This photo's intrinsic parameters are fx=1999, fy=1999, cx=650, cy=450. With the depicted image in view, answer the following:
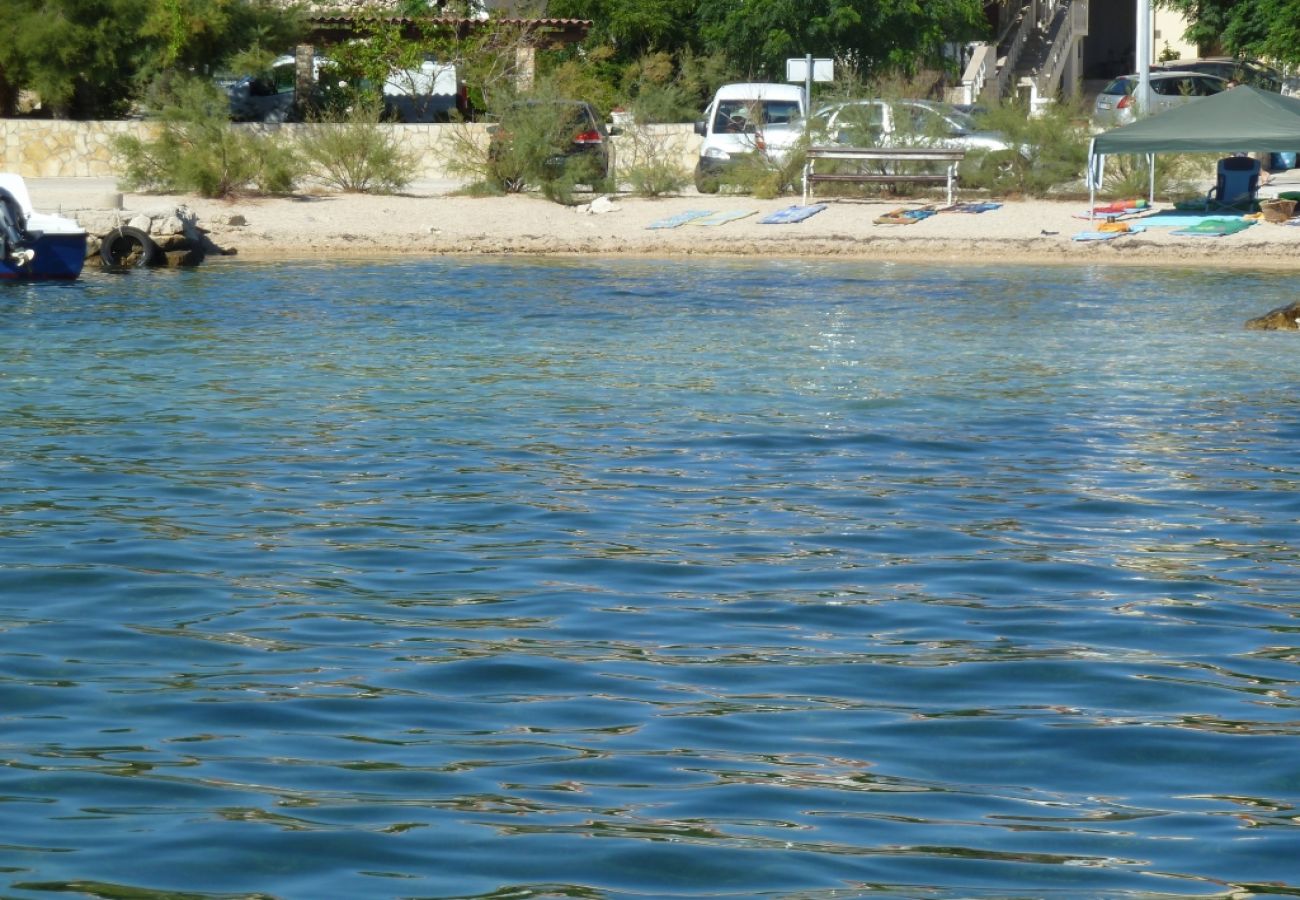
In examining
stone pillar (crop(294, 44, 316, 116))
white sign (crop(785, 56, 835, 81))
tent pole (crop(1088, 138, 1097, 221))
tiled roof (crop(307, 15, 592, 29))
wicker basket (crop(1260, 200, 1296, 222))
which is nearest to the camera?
tent pole (crop(1088, 138, 1097, 221))

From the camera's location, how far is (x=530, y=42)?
39.5 m

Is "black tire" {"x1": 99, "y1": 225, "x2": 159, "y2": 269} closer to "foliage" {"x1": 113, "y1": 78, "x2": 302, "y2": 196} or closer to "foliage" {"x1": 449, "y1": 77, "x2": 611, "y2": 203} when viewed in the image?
"foliage" {"x1": 113, "y1": 78, "x2": 302, "y2": 196}

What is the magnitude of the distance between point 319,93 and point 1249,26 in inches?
832

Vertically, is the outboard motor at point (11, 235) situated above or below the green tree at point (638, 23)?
below

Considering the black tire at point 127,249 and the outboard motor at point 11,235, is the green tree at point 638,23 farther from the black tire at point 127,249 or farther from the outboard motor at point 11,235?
the outboard motor at point 11,235

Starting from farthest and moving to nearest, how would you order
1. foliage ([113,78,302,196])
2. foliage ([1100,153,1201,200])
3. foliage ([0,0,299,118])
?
foliage ([0,0,299,118])
foliage ([113,78,302,196])
foliage ([1100,153,1201,200])

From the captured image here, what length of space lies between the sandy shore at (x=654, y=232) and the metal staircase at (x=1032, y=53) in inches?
643

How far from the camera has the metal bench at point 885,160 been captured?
99.9 ft

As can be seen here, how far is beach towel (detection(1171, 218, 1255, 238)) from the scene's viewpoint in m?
27.4

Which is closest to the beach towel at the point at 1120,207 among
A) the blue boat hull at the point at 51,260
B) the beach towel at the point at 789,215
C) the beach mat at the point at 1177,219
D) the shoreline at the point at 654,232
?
the shoreline at the point at 654,232

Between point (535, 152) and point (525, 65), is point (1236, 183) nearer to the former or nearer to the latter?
point (535, 152)

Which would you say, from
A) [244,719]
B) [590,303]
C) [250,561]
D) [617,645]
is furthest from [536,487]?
[590,303]

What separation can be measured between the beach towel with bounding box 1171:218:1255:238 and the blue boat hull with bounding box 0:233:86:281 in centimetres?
1466

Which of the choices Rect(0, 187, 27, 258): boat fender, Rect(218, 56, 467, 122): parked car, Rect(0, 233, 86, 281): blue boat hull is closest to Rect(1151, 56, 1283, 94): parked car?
Rect(218, 56, 467, 122): parked car
